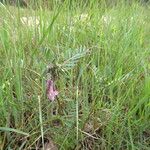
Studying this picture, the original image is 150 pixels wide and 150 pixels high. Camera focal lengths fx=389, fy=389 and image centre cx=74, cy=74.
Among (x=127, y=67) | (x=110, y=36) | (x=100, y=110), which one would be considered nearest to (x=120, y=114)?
(x=100, y=110)

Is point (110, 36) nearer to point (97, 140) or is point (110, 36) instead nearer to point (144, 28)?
point (144, 28)

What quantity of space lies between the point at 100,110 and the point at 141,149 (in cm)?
14

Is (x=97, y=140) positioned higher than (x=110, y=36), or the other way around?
(x=110, y=36)

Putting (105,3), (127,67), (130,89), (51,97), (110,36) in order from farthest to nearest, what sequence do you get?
(105,3) → (110,36) → (127,67) → (130,89) → (51,97)

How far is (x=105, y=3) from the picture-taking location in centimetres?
159

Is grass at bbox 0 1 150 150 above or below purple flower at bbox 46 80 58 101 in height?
below

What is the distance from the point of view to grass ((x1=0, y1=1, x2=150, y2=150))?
0.94 metres

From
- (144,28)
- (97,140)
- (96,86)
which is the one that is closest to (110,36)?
(144,28)

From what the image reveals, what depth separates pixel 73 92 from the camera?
1.03 meters

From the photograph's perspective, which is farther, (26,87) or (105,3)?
(105,3)

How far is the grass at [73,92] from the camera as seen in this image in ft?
3.09

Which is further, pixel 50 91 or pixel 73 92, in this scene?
pixel 73 92

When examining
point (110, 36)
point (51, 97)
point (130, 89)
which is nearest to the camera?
point (51, 97)

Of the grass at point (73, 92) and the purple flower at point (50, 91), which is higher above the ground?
the purple flower at point (50, 91)
